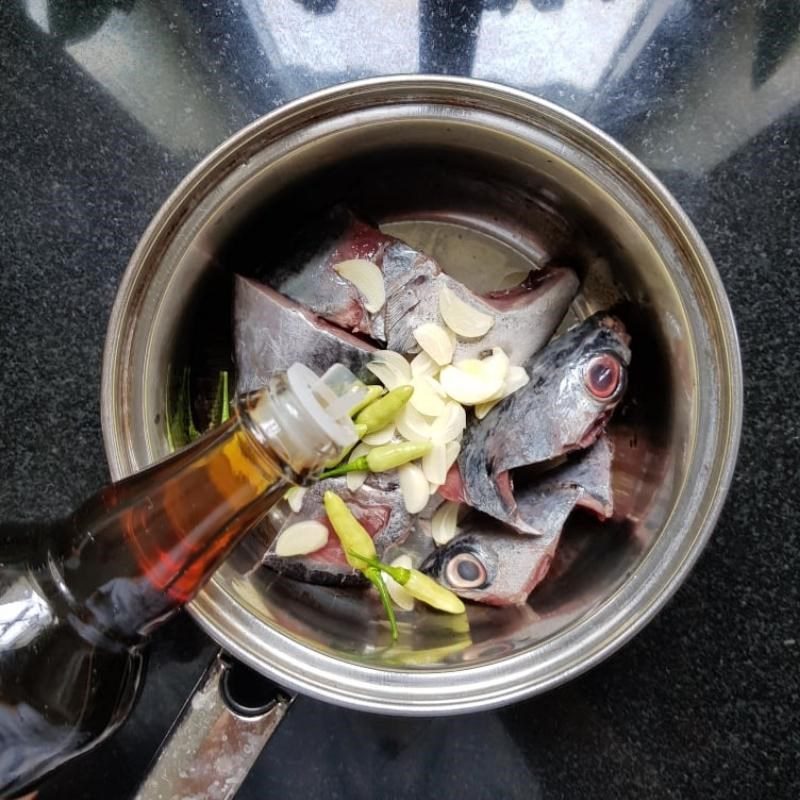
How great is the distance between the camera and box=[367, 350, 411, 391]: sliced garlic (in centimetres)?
87

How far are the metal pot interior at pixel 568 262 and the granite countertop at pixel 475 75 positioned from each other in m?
0.18

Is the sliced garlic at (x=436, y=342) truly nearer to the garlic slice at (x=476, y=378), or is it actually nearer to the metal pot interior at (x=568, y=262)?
the garlic slice at (x=476, y=378)

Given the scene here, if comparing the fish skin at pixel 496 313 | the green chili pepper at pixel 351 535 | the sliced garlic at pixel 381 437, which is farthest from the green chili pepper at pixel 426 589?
the fish skin at pixel 496 313

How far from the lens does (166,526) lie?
1.86 feet

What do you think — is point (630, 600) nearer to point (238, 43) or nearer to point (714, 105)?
point (714, 105)

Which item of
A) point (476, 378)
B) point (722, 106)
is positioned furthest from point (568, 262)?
point (722, 106)

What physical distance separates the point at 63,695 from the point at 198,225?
1.26 feet

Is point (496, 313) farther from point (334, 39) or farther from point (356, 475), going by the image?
point (334, 39)

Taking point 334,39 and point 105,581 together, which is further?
point 334,39

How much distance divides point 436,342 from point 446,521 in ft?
0.60

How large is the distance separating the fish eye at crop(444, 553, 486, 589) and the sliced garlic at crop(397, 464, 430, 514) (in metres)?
0.06

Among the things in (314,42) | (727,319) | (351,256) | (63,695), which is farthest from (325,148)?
(63,695)

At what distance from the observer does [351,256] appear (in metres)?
0.89

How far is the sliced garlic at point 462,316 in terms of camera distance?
871 millimetres
